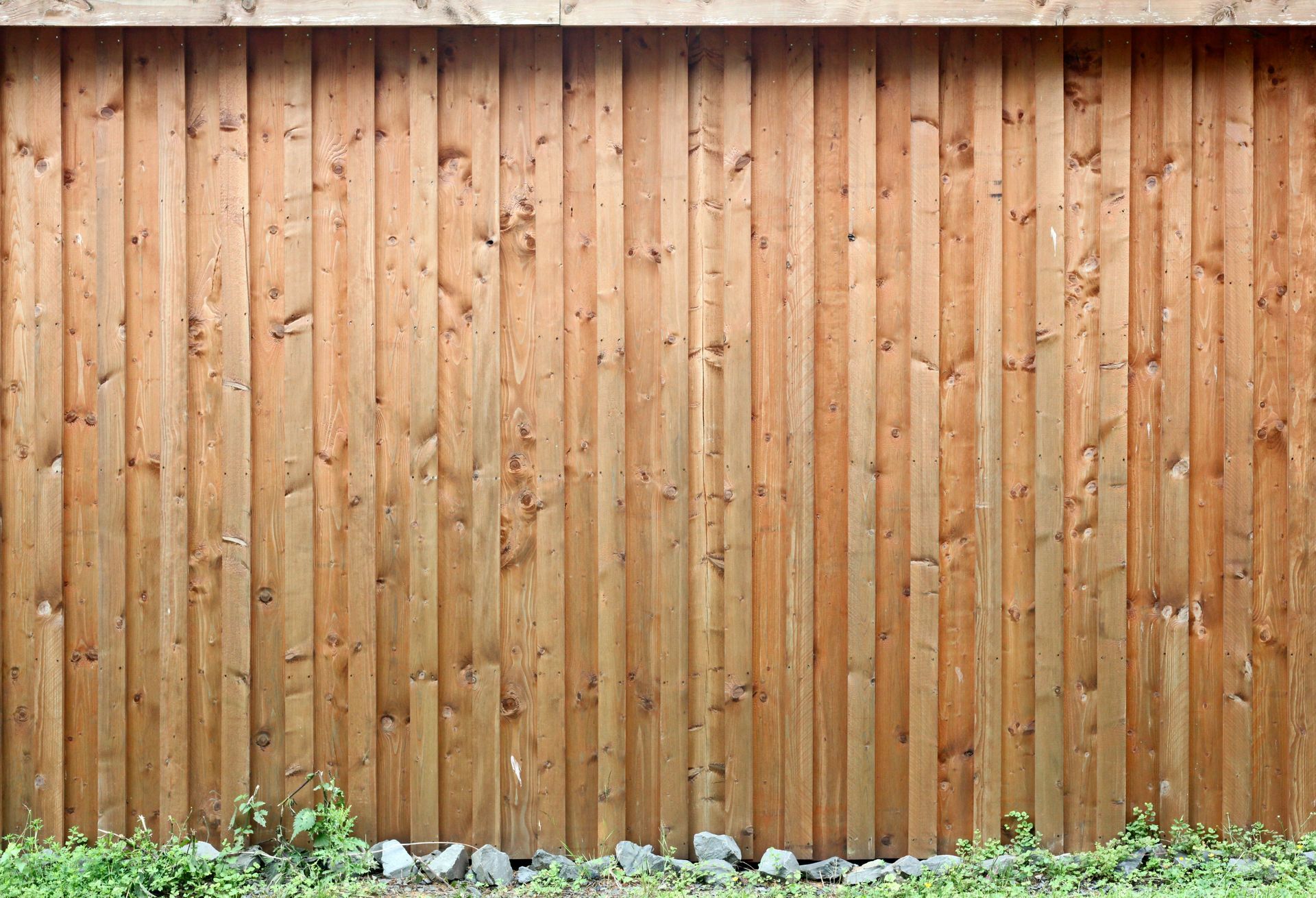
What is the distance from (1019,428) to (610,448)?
4.87ft

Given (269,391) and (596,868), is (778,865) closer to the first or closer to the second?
(596,868)

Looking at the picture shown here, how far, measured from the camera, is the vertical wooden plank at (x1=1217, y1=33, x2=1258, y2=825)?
10.8ft

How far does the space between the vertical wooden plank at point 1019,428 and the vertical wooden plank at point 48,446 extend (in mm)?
3387

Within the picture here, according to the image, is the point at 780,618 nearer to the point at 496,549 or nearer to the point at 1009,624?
the point at 1009,624

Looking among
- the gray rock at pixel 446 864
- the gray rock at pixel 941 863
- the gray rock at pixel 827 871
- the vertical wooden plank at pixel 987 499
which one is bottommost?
the gray rock at pixel 827 871

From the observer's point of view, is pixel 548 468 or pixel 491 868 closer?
pixel 491 868

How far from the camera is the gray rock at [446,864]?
314 cm

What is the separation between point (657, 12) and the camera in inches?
122

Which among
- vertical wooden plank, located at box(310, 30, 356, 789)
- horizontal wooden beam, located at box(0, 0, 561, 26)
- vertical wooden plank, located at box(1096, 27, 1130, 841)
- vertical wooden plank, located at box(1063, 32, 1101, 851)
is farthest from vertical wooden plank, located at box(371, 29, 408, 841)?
vertical wooden plank, located at box(1096, 27, 1130, 841)

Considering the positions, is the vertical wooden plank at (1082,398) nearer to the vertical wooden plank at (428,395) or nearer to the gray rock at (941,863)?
the gray rock at (941,863)

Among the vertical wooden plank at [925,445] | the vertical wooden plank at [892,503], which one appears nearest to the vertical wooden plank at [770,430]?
the vertical wooden plank at [892,503]

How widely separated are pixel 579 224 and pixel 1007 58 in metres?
1.67

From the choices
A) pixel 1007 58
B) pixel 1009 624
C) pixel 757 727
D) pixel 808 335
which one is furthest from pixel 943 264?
pixel 757 727

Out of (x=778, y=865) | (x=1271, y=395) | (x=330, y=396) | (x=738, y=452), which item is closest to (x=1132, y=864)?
(x=778, y=865)
